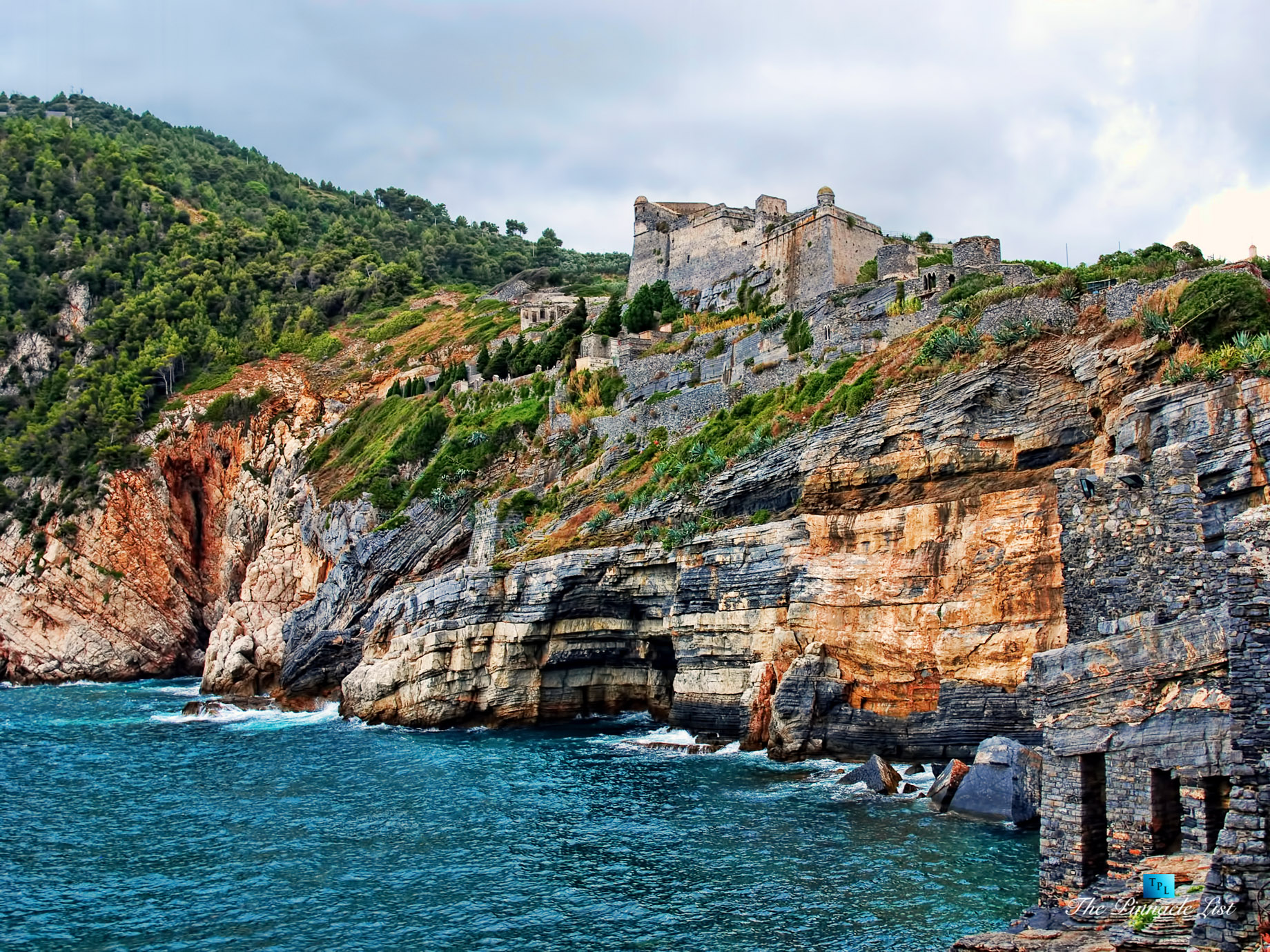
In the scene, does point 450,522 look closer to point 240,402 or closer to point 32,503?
point 240,402

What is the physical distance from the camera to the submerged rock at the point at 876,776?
995 inches

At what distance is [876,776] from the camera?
2570cm

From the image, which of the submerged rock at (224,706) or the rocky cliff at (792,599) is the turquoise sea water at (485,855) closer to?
the rocky cliff at (792,599)

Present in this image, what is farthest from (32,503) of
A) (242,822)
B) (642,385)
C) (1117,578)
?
(1117,578)

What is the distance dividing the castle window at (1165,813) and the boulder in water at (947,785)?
34.0ft

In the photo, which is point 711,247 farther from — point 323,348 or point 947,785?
point 947,785

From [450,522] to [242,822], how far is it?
2708cm

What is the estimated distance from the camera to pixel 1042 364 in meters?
30.0

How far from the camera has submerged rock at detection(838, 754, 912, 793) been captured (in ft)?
82.9

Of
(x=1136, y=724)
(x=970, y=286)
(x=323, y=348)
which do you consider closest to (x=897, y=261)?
(x=970, y=286)

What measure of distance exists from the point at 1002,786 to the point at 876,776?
12.7ft

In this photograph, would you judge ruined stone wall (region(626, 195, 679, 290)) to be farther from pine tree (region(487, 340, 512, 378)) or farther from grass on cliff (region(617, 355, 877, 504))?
grass on cliff (region(617, 355, 877, 504))

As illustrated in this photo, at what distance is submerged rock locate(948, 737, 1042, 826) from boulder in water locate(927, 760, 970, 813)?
160 mm

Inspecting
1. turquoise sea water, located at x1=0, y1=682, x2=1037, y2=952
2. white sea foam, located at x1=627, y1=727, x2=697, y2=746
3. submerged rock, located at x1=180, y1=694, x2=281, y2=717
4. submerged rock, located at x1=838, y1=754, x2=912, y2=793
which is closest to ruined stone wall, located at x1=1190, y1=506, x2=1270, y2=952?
turquoise sea water, located at x1=0, y1=682, x2=1037, y2=952
